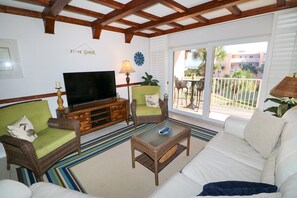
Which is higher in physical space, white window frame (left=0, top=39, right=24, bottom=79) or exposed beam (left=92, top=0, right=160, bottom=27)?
exposed beam (left=92, top=0, right=160, bottom=27)

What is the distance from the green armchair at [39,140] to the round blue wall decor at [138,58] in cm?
257

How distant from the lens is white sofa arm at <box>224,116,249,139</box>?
196 centimetres

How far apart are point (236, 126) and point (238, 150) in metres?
0.46

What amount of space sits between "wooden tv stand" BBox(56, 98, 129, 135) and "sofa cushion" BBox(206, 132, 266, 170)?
2159mm

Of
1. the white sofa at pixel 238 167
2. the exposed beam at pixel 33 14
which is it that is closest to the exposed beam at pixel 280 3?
the white sofa at pixel 238 167

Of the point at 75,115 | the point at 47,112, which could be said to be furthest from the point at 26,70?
the point at 75,115

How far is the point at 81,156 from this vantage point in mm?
2303

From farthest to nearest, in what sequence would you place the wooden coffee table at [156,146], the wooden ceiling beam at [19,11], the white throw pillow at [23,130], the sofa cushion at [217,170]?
the wooden ceiling beam at [19,11], the white throw pillow at [23,130], the wooden coffee table at [156,146], the sofa cushion at [217,170]

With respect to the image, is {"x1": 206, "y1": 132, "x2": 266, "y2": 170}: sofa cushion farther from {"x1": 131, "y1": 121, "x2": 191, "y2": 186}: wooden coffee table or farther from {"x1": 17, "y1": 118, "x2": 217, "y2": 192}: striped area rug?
{"x1": 17, "y1": 118, "x2": 217, "y2": 192}: striped area rug

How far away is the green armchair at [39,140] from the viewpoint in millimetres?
1706

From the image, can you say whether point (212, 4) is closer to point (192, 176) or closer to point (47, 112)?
point (192, 176)

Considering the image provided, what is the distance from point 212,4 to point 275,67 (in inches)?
60.4

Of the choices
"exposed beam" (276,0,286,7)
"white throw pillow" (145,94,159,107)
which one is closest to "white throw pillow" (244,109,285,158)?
"exposed beam" (276,0,286,7)

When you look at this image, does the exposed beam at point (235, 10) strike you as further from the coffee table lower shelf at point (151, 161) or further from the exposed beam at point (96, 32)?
the exposed beam at point (96, 32)
